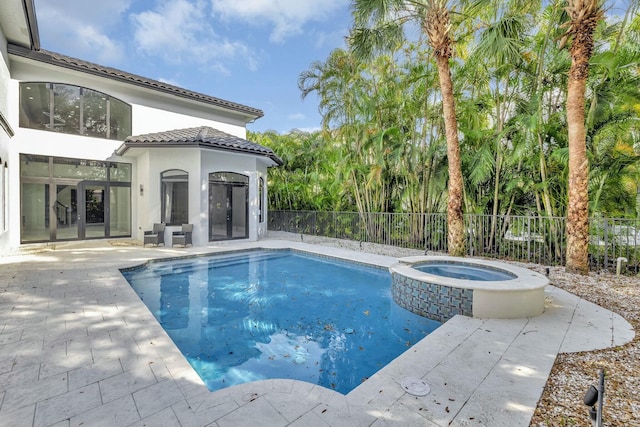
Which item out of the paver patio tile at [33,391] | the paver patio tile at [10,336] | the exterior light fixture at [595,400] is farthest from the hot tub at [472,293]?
the paver patio tile at [10,336]

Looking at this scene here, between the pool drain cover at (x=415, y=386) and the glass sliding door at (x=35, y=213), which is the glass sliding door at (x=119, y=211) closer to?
the glass sliding door at (x=35, y=213)

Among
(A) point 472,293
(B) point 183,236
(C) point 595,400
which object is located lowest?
(A) point 472,293

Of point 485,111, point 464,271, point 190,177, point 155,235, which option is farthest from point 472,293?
point 155,235

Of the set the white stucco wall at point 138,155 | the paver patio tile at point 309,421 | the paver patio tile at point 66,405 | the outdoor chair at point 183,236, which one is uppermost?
the white stucco wall at point 138,155

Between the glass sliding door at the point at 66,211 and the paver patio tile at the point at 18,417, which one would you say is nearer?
the paver patio tile at the point at 18,417

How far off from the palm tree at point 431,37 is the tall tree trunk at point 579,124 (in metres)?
2.64

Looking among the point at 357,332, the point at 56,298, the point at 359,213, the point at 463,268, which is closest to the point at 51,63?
the point at 56,298

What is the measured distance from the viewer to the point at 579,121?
742 cm

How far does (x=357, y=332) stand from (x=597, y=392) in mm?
3505

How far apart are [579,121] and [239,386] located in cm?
936

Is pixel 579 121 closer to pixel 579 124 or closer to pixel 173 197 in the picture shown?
pixel 579 124

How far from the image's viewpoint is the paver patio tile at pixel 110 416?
2.53 meters

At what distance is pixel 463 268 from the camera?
22.9ft

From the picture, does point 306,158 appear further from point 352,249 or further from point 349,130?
point 352,249
